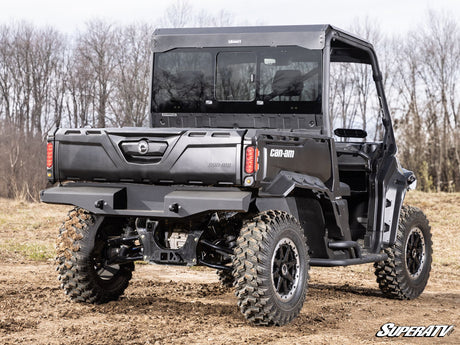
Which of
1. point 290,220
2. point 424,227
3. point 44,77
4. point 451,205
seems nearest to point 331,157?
point 290,220

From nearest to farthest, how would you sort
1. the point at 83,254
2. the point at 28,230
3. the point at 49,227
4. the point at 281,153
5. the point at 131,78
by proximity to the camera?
the point at 281,153, the point at 83,254, the point at 28,230, the point at 49,227, the point at 131,78

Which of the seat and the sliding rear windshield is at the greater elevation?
the sliding rear windshield

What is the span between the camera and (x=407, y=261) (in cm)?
909

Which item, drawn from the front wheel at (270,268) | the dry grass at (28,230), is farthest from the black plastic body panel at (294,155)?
the dry grass at (28,230)

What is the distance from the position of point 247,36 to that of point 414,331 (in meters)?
3.22

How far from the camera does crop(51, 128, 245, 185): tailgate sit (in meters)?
6.48

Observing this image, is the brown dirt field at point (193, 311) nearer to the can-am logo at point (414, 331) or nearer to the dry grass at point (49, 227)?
the can-am logo at point (414, 331)

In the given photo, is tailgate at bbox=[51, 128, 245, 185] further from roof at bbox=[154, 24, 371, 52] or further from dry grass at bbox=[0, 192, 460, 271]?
dry grass at bbox=[0, 192, 460, 271]

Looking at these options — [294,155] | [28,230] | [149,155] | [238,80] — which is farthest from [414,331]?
[28,230]

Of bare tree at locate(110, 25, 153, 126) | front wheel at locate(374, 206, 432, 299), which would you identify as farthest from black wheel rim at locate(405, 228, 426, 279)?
bare tree at locate(110, 25, 153, 126)

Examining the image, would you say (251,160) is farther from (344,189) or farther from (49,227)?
(49,227)

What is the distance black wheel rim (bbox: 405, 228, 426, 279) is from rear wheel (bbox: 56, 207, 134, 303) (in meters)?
3.36

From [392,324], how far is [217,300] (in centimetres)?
196

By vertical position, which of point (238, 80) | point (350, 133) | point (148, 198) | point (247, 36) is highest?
point (247, 36)
